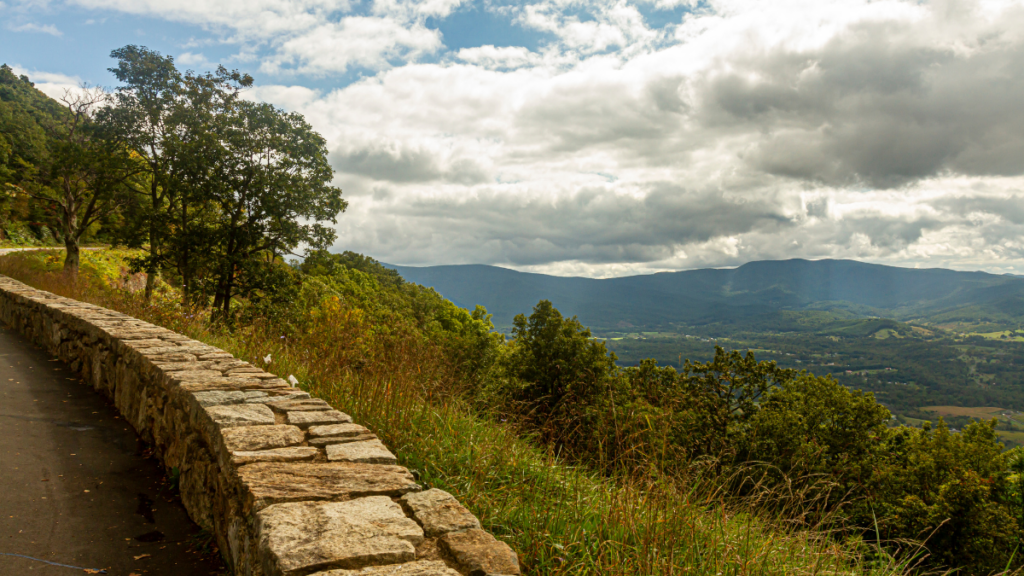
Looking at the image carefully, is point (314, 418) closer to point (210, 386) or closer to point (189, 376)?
point (210, 386)

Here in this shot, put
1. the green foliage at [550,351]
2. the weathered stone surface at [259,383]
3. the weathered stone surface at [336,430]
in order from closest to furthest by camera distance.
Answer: the weathered stone surface at [336,430], the weathered stone surface at [259,383], the green foliage at [550,351]

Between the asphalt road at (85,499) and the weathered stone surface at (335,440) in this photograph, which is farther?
the weathered stone surface at (335,440)

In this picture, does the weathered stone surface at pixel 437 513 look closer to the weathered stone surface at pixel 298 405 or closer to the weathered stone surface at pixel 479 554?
the weathered stone surface at pixel 479 554

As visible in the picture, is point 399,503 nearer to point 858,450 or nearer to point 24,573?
point 24,573

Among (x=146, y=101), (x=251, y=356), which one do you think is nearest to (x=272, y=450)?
(x=251, y=356)

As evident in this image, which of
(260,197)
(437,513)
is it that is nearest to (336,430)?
(437,513)

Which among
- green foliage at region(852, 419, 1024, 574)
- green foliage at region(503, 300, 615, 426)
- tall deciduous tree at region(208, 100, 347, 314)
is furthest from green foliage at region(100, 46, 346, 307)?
Result: green foliage at region(852, 419, 1024, 574)

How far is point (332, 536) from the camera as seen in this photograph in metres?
2.04

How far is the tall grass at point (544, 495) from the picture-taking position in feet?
8.69

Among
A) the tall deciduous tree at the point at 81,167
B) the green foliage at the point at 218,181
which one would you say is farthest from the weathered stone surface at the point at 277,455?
the tall deciduous tree at the point at 81,167

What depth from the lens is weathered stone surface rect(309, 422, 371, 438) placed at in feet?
10.7

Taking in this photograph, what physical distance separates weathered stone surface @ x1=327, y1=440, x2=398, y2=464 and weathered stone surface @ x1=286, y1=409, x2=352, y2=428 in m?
0.44

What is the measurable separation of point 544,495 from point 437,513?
3.02ft

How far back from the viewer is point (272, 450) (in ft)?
9.50
